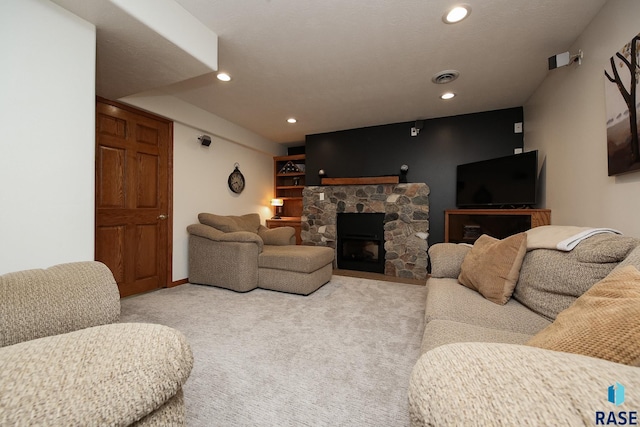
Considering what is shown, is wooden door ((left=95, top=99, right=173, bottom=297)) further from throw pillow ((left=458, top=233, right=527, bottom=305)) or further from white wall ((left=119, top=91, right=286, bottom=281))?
throw pillow ((left=458, top=233, right=527, bottom=305))

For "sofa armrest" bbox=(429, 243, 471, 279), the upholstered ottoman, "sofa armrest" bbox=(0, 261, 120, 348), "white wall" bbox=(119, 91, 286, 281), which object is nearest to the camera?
"sofa armrest" bbox=(0, 261, 120, 348)

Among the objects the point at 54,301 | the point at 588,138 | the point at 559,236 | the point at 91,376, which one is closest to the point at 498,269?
the point at 559,236

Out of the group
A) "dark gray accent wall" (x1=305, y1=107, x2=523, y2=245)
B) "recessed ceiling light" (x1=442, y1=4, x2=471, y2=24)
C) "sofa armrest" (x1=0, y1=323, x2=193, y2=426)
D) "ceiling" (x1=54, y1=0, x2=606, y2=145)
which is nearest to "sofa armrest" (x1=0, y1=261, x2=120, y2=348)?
"sofa armrest" (x1=0, y1=323, x2=193, y2=426)

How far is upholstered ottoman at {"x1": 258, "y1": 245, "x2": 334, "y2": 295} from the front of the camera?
2.99m

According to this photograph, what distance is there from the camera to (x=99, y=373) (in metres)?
0.55

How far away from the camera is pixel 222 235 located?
3264mm

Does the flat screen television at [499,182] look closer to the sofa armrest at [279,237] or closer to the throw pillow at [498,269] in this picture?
the throw pillow at [498,269]

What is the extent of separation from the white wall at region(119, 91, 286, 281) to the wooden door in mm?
131

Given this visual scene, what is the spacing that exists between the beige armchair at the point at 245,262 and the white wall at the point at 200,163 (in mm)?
201

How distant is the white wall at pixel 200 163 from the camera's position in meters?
3.38

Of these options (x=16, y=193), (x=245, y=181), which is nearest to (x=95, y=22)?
(x=16, y=193)

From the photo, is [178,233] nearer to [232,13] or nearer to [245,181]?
[245,181]

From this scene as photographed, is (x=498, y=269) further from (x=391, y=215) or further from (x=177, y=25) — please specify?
(x=177, y=25)

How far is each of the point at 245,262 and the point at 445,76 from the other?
304 centimetres
